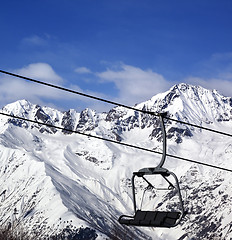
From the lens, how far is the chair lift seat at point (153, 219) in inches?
513

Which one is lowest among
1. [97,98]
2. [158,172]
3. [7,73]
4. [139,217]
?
[139,217]

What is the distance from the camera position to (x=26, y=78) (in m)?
16.2

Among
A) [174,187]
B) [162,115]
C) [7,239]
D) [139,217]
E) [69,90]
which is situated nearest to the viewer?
[174,187]

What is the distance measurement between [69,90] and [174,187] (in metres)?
5.13

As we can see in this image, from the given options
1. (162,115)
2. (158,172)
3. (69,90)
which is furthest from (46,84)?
(158,172)

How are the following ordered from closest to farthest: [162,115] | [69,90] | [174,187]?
[174,187]
[162,115]
[69,90]

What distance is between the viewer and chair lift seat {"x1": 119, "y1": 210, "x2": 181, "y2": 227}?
513 inches

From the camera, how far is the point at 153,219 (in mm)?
13359

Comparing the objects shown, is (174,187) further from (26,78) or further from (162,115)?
(26,78)

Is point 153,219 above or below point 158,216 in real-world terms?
below

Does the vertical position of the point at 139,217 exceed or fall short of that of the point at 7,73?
it falls short

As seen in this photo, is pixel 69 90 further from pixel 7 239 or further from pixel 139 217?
pixel 7 239

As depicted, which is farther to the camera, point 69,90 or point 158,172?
point 69,90

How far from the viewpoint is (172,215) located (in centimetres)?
1336
